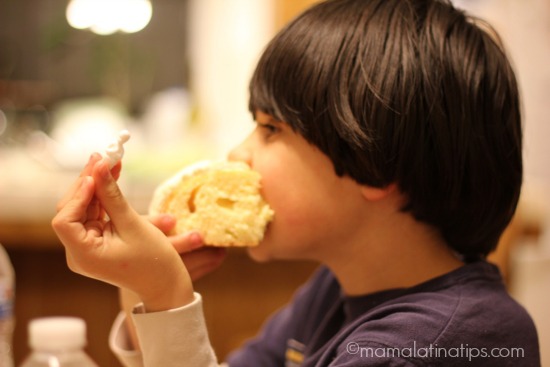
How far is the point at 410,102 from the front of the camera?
887 mm

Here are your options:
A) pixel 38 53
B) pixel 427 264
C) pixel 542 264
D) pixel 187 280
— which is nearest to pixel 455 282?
pixel 427 264

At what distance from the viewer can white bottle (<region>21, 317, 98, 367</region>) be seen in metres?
0.87

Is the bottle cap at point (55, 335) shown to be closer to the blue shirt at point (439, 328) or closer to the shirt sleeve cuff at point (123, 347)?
the shirt sleeve cuff at point (123, 347)

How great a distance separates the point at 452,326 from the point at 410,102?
0.96 feet

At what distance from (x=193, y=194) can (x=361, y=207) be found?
9.7 inches

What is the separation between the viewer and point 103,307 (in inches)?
88.4

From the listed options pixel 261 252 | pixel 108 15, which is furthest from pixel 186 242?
pixel 108 15

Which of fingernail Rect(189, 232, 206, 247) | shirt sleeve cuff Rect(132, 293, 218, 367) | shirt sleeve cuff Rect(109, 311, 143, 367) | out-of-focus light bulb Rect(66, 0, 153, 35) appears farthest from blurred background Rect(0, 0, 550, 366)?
shirt sleeve cuff Rect(132, 293, 218, 367)

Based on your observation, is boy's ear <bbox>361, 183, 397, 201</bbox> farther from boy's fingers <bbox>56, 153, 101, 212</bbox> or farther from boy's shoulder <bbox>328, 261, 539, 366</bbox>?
boy's fingers <bbox>56, 153, 101, 212</bbox>

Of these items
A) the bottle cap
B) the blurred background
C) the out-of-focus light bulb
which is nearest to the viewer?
the bottle cap

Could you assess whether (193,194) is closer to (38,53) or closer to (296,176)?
(296,176)

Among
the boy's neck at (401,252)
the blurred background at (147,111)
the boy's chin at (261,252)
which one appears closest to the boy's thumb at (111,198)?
the boy's chin at (261,252)

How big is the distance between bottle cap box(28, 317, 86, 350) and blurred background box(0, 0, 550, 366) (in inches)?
50.8

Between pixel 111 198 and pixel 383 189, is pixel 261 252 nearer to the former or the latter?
pixel 383 189
